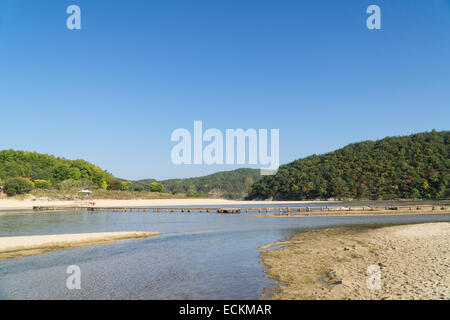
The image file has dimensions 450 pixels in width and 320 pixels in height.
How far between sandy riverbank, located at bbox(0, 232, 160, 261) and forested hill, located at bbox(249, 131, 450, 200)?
404ft

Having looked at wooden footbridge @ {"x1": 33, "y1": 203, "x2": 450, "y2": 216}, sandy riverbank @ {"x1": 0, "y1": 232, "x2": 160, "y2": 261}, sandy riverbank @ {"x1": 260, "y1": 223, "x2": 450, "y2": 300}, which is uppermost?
sandy riverbank @ {"x1": 260, "y1": 223, "x2": 450, "y2": 300}

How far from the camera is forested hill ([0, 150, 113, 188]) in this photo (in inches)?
5157

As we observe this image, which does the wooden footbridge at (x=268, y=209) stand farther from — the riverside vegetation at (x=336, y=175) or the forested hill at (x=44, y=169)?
the forested hill at (x=44, y=169)

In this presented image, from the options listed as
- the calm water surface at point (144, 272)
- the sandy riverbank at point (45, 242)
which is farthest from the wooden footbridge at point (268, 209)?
the calm water surface at point (144, 272)

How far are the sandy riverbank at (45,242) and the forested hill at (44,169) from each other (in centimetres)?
10887

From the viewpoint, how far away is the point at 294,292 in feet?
40.4

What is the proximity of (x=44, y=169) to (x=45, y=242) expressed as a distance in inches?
5493

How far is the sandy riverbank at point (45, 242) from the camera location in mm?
22375

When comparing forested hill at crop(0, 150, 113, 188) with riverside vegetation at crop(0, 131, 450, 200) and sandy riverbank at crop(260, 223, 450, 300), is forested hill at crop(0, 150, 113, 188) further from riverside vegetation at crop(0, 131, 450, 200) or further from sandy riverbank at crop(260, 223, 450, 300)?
sandy riverbank at crop(260, 223, 450, 300)

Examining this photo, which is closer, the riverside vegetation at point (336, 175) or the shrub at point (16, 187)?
the shrub at point (16, 187)

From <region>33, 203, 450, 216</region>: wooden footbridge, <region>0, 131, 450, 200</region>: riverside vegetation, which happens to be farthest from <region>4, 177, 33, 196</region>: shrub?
<region>33, 203, 450, 216</region>: wooden footbridge
